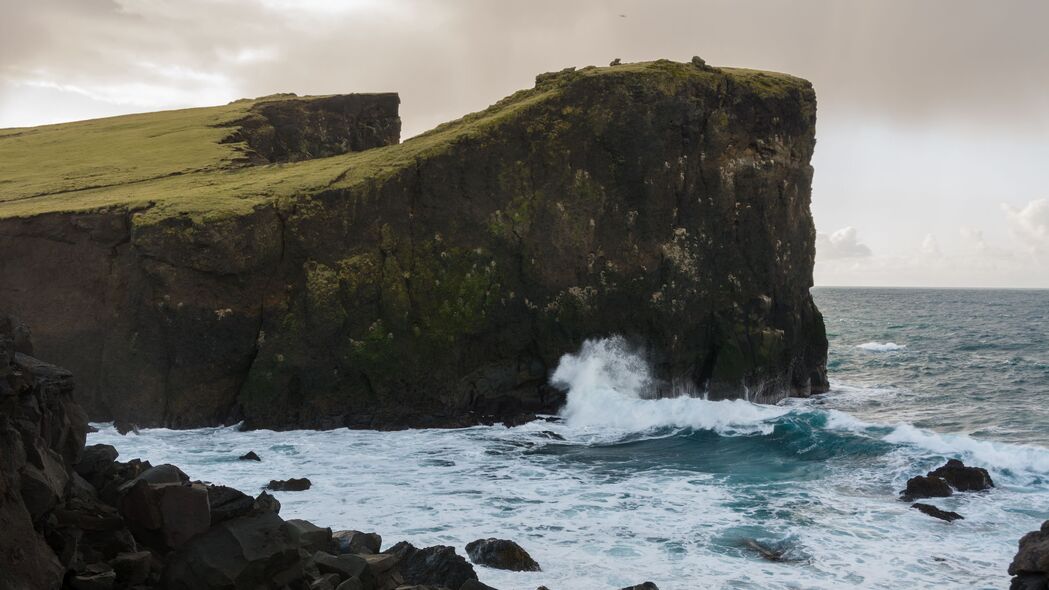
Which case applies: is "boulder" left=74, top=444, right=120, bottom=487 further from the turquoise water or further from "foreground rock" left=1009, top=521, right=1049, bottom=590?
the turquoise water

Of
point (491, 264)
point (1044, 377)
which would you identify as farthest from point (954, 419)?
point (491, 264)

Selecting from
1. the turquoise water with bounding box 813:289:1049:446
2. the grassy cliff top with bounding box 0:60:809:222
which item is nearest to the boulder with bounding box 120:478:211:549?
the grassy cliff top with bounding box 0:60:809:222

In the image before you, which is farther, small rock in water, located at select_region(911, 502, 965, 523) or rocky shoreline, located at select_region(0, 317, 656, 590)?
small rock in water, located at select_region(911, 502, 965, 523)

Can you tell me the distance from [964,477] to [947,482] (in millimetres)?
482

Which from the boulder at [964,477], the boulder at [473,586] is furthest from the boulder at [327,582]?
the boulder at [964,477]

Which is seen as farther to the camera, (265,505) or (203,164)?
(203,164)

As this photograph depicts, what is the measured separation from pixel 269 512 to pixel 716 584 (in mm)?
8392

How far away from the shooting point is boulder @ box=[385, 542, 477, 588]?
1597cm

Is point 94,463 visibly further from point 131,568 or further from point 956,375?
point 956,375

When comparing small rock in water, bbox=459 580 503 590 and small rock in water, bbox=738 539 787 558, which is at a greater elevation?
small rock in water, bbox=459 580 503 590

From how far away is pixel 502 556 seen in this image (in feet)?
57.7

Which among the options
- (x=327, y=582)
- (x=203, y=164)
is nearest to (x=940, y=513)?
(x=327, y=582)

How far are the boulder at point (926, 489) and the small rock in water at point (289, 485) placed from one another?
51.2 ft

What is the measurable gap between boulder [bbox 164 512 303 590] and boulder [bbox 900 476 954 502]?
1658cm
